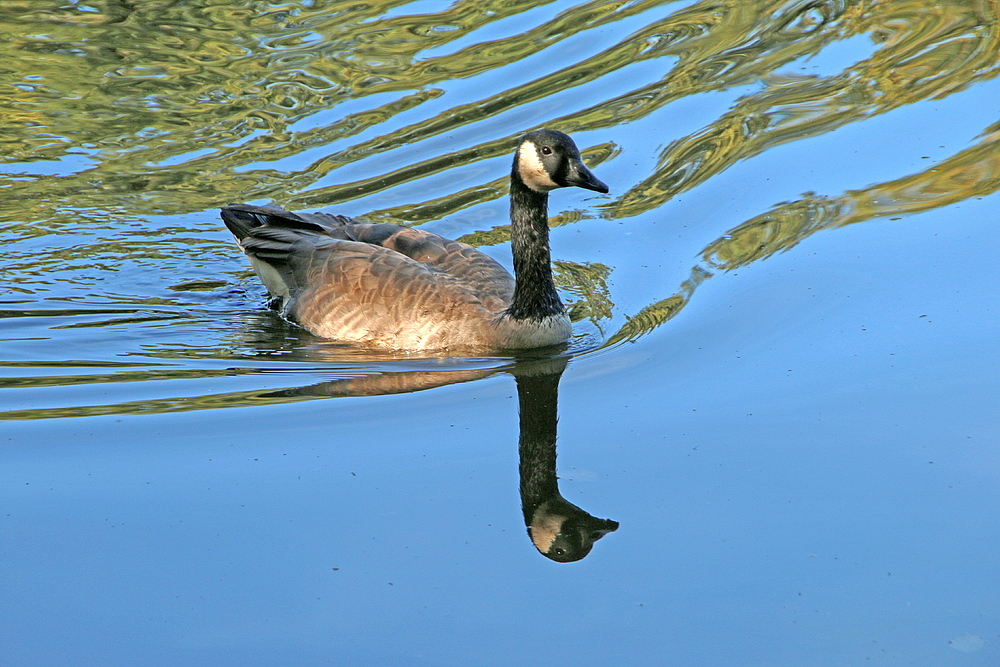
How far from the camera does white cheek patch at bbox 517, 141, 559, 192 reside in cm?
827

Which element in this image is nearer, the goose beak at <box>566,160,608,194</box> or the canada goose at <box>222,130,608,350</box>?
the goose beak at <box>566,160,608,194</box>

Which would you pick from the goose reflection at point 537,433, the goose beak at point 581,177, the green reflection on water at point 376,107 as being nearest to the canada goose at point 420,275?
the goose beak at point 581,177

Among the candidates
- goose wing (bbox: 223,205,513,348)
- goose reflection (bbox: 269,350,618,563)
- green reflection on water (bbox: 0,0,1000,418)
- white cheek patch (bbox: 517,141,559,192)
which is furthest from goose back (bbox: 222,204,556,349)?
white cheek patch (bbox: 517,141,559,192)

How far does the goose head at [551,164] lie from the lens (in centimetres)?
805

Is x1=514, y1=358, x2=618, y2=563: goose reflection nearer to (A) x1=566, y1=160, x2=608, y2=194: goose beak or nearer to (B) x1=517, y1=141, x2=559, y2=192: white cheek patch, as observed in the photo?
(A) x1=566, y1=160, x2=608, y2=194: goose beak

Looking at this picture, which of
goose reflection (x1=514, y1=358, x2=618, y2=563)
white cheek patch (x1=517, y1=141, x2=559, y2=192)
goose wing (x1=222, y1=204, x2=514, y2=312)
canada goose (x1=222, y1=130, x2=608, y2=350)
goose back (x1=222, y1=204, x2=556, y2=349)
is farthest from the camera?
goose wing (x1=222, y1=204, x2=514, y2=312)

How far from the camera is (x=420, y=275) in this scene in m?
8.95

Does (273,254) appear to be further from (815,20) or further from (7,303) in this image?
(815,20)

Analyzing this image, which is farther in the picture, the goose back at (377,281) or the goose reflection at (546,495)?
the goose back at (377,281)

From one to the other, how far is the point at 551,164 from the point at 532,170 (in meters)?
0.22

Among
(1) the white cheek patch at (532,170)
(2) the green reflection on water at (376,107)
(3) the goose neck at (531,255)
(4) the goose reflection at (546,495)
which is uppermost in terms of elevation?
→ (2) the green reflection on water at (376,107)

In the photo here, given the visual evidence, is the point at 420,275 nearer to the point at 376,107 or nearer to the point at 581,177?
the point at 581,177

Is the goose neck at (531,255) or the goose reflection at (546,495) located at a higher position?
the goose neck at (531,255)

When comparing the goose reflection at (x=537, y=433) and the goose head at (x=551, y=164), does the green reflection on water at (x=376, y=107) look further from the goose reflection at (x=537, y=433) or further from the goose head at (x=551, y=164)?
the goose head at (x=551, y=164)
